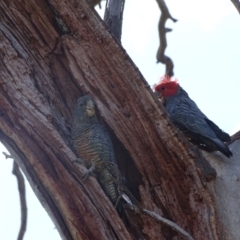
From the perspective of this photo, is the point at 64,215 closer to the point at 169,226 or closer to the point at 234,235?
the point at 169,226

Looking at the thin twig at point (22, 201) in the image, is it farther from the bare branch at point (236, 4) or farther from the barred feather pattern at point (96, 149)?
the bare branch at point (236, 4)

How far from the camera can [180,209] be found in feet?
8.06

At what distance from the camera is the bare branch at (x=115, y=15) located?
3156mm

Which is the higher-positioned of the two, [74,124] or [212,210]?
[74,124]

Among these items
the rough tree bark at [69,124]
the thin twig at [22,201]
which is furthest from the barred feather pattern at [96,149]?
the thin twig at [22,201]

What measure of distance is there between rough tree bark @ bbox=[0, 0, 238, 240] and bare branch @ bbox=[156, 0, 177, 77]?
197 centimetres

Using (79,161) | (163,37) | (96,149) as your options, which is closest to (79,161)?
(79,161)

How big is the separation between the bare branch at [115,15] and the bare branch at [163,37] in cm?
137

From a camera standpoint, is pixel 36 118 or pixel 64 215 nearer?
pixel 64 215

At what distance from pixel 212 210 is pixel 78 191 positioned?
66cm

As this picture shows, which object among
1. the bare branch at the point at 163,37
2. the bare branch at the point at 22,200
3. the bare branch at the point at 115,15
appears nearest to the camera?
the bare branch at the point at 115,15

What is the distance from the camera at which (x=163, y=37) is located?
15.6 feet

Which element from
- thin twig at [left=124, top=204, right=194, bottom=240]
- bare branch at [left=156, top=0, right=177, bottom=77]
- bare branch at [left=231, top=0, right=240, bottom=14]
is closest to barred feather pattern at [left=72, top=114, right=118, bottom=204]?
thin twig at [left=124, top=204, right=194, bottom=240]

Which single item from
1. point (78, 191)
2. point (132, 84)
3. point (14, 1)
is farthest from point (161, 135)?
point (14, 1)
